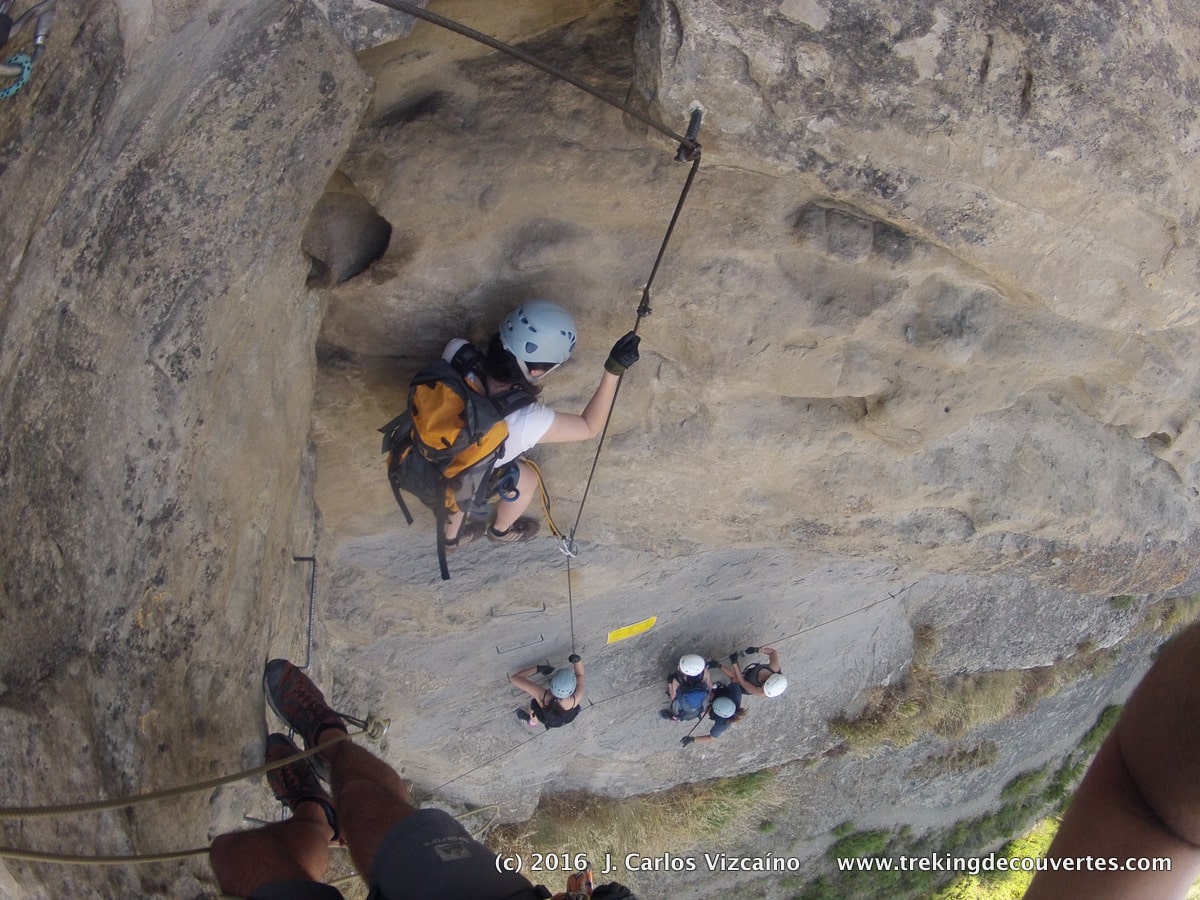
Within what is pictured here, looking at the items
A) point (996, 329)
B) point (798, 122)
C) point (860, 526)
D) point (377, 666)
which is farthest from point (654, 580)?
point (798, 122)

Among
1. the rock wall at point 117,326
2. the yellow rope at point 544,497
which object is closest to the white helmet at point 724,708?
the yellow rope at point 544,497

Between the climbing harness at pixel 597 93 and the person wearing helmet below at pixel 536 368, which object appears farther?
the person wearing helmet below at pixel 536 368

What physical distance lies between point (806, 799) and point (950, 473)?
489 cm

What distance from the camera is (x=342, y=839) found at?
3.36 m

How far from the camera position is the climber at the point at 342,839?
265cm

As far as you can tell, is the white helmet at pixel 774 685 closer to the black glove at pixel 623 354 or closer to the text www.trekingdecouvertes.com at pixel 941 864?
the text www.trekingdecouvertes.com at pixel 941 864

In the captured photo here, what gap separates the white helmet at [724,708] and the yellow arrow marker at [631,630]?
0.95 m

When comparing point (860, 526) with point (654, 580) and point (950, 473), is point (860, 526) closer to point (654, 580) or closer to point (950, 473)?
point (950, 473)

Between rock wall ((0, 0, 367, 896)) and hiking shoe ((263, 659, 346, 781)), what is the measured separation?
900 mm

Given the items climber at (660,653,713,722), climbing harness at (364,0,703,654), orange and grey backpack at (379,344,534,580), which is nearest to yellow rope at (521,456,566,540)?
orange and grey backpack at (379,344,534,580)

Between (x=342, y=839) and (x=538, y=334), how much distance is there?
2.14m

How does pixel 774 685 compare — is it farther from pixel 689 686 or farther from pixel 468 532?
pixel 468 532

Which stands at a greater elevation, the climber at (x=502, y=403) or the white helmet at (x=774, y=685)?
the climber at (x=502, y=403)

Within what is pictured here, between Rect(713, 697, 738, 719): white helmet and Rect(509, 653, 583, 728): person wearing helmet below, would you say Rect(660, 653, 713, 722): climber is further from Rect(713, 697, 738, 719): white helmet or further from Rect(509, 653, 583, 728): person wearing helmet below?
Rect(509, 653, 583, 728): person wearing helmet below
